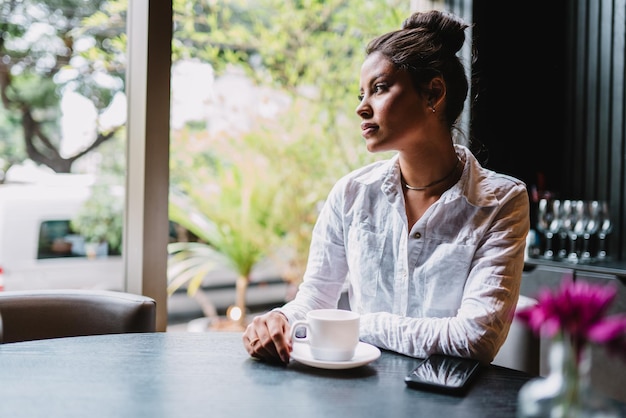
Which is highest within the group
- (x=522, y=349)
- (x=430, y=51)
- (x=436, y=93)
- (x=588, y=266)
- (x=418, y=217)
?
(x=430, y=51)

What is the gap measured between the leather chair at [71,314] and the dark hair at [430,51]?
94cm

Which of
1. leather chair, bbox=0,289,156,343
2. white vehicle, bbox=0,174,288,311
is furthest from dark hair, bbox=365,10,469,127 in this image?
white vehicle, bbox=0,174,288,311

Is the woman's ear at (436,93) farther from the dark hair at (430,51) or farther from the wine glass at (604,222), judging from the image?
the wine glass at (604,222)

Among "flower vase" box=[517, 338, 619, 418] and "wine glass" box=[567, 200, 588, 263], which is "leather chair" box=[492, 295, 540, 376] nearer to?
"flower vase" box=[517, 338, 619, 418]

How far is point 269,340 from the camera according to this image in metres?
1.18

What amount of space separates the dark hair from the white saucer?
2.41 feet

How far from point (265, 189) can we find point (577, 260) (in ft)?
5.81

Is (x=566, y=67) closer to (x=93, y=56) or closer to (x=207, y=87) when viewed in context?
(x=207, y=87)

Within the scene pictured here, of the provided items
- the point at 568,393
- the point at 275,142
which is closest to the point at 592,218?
the point at 275,142

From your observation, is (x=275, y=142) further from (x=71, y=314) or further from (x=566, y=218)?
(x=71, y=314)

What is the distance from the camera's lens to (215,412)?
0.92 meters

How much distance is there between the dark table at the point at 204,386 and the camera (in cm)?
93

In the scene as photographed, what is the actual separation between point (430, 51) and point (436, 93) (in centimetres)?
11

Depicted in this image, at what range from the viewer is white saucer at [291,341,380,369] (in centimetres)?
112
